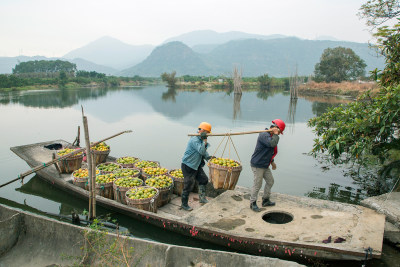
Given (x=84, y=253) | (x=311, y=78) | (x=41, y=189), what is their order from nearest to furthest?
1. (x=84, y=253)
2. (x=41, y=189)
3. (x=311, y=78)

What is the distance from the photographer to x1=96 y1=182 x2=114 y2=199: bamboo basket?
6422 millimetres

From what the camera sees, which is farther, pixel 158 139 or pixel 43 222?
pixel 158 139

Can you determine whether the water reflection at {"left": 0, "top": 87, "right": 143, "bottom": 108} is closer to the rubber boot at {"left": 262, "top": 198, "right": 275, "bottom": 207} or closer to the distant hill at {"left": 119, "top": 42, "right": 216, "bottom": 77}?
the rubber boot at {"left": 262, "top": 198, "right": 275, "bottom": 207}

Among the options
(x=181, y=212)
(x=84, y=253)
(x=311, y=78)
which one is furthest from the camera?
(x=311, y=78)

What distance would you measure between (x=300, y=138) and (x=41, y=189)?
40.3 feet

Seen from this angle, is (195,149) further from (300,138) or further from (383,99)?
(300,138)

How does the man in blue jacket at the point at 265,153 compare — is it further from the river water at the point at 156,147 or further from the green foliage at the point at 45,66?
the green foliage at the point at 45,66

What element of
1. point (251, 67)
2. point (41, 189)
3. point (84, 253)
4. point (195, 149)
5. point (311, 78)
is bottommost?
point (41, 189)

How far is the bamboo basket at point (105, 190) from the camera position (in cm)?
642

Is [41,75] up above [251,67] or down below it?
below

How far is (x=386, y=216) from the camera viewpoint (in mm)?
5488

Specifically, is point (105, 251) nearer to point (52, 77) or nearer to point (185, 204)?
point (185, 204)

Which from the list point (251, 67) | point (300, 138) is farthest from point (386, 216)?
point (251, 67)

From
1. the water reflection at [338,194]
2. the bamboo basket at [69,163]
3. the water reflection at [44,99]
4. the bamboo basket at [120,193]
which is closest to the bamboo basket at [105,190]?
the bamboo basket at [120,193]
